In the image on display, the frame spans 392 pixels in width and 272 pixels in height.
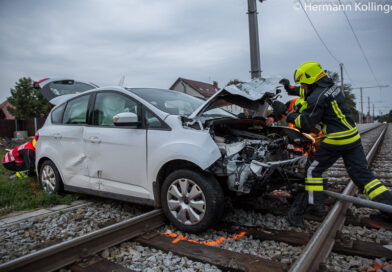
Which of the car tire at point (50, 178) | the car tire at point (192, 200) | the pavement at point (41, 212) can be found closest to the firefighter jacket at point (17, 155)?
the car tire at point (50, 178)

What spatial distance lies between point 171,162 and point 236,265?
1.43 m

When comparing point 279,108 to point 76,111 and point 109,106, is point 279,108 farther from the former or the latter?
point 76,111

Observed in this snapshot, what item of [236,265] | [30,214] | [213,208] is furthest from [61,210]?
[236,265]

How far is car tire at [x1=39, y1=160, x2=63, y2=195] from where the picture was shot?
498cm

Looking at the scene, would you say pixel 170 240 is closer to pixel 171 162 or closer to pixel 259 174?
pixel 171 162

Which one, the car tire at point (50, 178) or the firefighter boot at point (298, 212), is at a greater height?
the car tire at point (50, 178)

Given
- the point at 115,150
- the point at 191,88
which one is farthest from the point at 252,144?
the point at 191,88

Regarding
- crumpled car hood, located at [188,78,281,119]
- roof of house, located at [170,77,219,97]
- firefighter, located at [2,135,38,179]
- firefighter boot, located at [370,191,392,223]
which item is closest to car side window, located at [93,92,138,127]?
crumpled car hood, located at [188,78,281,119]

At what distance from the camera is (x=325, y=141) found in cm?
380

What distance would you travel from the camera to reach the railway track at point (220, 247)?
104 inches

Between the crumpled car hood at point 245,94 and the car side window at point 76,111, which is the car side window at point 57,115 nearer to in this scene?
the car side window at point 76,111

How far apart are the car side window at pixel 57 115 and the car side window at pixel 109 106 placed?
3.32 ft

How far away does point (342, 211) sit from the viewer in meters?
3.84

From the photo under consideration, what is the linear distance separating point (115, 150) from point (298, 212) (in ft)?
7.95
